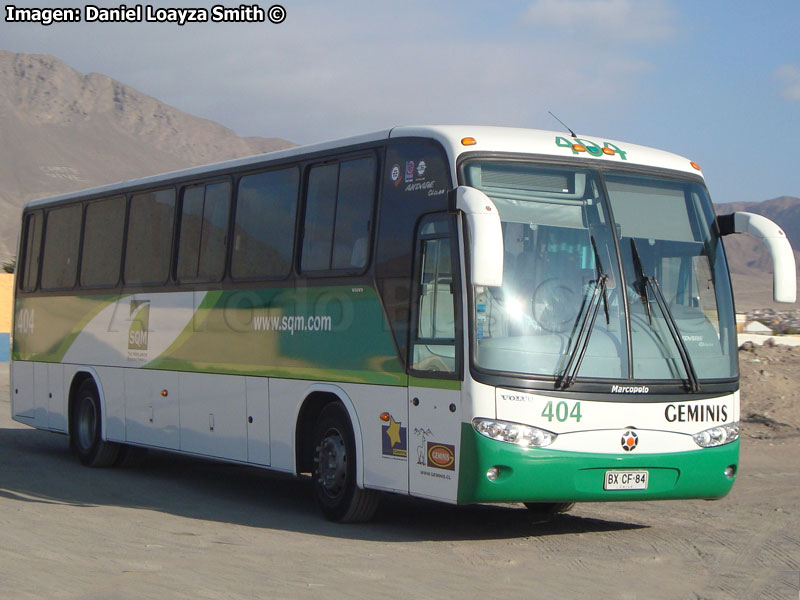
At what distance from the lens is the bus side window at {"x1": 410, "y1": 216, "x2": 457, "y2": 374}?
9250mm

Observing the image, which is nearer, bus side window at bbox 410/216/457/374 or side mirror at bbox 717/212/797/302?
bus side window at bbox 410/216/457/374

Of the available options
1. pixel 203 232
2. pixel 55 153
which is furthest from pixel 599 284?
pixel 55 153

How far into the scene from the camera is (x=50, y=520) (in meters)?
10.3

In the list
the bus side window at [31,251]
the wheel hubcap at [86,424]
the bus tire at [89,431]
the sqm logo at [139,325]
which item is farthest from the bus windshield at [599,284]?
the bus side window at [31,251]

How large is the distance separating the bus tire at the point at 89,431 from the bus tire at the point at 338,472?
5.17m

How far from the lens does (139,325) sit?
14.2m

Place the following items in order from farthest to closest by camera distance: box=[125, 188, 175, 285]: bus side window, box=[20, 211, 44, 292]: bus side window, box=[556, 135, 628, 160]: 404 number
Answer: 1. box=[20, 211, 44, 292]: bus side window
2. box=[125, 188, 175, 285]: bus side window
3. box=[556, 135, 628, 160]: 404 number

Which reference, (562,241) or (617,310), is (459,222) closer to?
(562,241)

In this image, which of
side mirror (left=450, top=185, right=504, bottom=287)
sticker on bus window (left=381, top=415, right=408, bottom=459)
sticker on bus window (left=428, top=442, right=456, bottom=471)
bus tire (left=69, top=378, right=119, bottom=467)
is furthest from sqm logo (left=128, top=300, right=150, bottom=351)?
side mirror (left=450, top=185, right=504, bottom=287)

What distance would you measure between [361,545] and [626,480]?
215 cm

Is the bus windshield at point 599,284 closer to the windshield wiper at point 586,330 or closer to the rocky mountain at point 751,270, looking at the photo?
the windshield wiper at point 586,330

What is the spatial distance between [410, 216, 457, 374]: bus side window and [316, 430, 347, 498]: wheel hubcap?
143 centimetres

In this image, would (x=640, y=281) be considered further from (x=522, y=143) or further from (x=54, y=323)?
(x=54, y=323)

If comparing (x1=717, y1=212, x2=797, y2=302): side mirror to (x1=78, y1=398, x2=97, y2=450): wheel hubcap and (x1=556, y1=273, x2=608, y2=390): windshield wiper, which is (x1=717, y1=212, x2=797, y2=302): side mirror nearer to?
(x1=556, y1=273, x2=608, y2=390): windshield wiper
